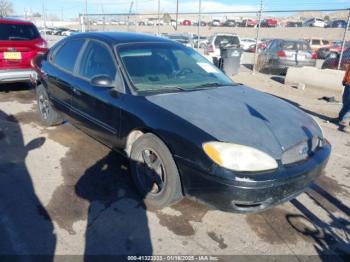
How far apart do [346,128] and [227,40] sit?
34.5 feet

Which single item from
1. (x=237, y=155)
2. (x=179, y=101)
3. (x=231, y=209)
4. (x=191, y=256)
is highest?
(x=179, y=101)

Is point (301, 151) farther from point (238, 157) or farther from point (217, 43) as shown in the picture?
point (217, 43)

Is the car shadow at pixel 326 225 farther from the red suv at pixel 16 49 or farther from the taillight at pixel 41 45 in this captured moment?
the taillight at pixel 41 45

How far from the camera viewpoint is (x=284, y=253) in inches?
109

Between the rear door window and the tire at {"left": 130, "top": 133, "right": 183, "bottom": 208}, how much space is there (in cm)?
179

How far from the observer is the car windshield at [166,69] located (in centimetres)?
368

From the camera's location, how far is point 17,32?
766 cm

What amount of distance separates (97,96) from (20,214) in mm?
1492

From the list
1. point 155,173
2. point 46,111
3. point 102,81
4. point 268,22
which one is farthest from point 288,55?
point 268,22

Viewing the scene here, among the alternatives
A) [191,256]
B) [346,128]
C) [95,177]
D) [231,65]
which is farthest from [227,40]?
[191,256]

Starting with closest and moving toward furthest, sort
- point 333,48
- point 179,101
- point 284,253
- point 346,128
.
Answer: point 284,253
point 179,101
point 346,128
point 333,48

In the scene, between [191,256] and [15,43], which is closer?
[191,256]

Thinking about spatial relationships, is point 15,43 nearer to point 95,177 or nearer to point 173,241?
point 95,177

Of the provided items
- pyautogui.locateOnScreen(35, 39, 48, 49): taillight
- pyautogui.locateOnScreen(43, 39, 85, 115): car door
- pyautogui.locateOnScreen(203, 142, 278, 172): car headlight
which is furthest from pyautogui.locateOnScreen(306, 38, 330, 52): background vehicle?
pyautogui.locateOnScreen(203, 142, 278, 172): car headlight
